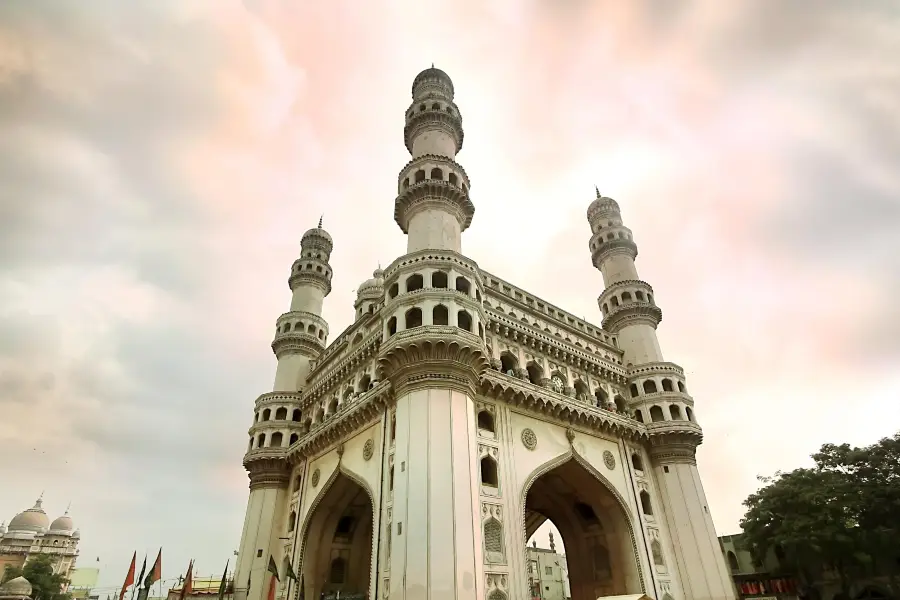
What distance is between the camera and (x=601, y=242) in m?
43.2

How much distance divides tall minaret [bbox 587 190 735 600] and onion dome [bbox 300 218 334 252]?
2282cm

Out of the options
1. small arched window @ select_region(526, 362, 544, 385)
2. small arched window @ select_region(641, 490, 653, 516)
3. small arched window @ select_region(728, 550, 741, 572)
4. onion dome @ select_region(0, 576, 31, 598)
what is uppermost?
small arched window @ select_region(526, 362, 544, 385)

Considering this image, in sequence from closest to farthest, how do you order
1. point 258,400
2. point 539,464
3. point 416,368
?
point 416,368, point 539,464, point 258,400

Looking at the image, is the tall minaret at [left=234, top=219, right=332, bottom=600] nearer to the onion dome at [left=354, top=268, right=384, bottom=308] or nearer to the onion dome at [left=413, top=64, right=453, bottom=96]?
the onion dome at [left=354, top=268, right=384, bottom=308]

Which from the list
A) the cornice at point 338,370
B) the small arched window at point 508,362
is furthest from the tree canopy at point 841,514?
the cornice at point 338,370

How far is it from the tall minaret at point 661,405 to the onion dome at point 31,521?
86.7 m

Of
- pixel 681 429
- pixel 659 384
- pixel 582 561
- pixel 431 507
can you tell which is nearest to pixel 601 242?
pixel 659 384

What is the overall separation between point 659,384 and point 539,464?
1246 cm

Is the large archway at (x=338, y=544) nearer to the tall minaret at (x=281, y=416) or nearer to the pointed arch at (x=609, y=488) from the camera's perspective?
the tall minaret at (x=281, y=416)

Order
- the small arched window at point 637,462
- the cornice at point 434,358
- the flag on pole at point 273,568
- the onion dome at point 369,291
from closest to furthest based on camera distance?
the cornice at point 434,358 → the flag on pole at point 273,568 → the small arched window at point 637,462 → the onion dome at point 369,291

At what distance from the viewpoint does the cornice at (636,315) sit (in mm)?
37875

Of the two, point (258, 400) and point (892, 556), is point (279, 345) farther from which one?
point (892, 556)

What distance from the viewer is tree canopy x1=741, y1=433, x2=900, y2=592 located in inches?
1198

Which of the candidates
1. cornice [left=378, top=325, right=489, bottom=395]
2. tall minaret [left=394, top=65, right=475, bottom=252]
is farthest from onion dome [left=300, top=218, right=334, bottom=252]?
cornice [left=378, top=325, right=489, bottom=395]
